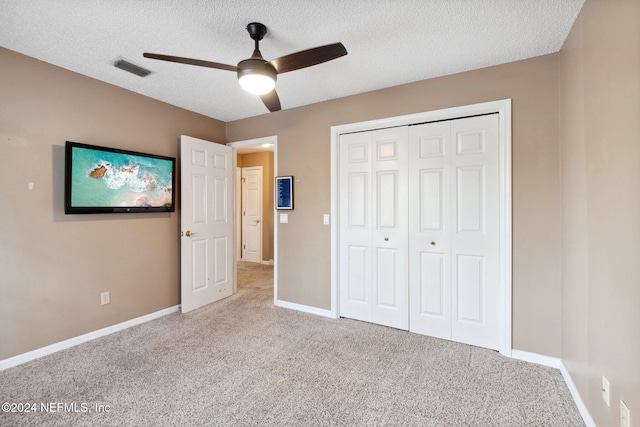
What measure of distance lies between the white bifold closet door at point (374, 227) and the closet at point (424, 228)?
1 centimetres

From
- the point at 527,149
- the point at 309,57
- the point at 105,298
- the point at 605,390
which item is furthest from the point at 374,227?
the point at 105,298

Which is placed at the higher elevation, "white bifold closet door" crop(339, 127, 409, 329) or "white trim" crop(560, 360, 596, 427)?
"white bifold closet door" crop(339, 127, 409, 329)

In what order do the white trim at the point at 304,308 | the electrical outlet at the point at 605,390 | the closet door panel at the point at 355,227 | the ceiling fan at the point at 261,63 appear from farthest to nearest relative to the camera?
1. the white trim at the point at 304,308
2. the closet door panel at the point at 355,227
3. the ceiling fan at the point at 261,63
4. the electrical outlet at the point at 605,390

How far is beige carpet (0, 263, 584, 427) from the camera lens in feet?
5.67

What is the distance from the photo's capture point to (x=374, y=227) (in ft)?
10.2

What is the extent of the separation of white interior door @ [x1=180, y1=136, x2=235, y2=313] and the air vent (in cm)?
85

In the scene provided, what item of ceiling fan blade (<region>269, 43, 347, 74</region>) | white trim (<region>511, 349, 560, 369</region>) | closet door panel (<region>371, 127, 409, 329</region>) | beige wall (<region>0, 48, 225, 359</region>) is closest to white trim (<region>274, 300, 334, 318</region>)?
closet door panel (<region>371, 127, 409, 329</region>)

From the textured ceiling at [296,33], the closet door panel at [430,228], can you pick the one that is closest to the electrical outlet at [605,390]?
the closet door panel at [430,228]

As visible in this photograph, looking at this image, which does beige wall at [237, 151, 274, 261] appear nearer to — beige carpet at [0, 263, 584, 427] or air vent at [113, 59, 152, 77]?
beige carpet at [0, 263, 584, 427]

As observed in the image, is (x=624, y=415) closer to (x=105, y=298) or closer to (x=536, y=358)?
(x=536, y=358)

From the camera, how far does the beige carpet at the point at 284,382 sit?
68.1 inches

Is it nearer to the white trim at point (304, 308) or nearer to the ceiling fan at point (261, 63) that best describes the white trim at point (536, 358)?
the white trim at point (304, 308)

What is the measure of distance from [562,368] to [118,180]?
4.17 meters

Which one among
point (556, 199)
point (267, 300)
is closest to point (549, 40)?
point (556, 199)
